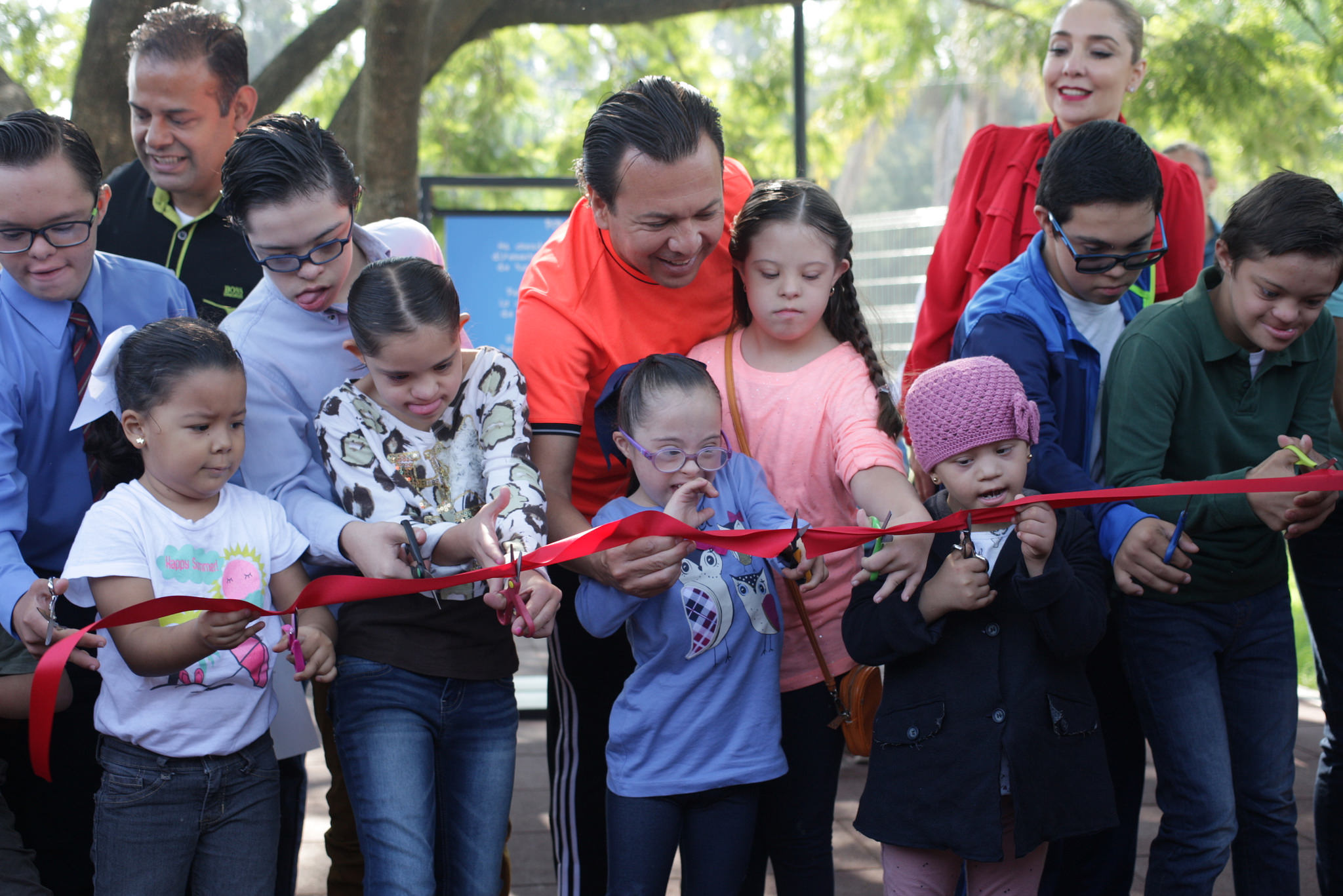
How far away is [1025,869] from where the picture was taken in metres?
2.66

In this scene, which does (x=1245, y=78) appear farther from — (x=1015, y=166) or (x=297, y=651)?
(x=297, y=651)

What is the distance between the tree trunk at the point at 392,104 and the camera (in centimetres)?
641

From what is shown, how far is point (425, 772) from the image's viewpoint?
2604mm

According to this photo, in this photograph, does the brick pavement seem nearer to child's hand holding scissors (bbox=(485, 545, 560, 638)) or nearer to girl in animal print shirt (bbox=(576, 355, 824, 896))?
girl in animal print shirt (bbox=(576, 355, 824, 896))

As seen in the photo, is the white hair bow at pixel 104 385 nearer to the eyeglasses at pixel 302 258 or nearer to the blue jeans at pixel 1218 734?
the eyeglasses at pixel 302 258

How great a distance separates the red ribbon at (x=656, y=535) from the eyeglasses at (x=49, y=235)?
0.95 metres

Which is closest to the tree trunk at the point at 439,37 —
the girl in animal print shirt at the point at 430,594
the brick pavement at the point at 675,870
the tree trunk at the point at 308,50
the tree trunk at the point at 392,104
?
the tree trunk at the point at 308,50

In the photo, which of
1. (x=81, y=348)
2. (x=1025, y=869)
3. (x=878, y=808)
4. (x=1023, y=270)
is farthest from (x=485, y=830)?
(x=1023, y=270)

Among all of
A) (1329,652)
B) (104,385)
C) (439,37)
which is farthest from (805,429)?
(439,37)

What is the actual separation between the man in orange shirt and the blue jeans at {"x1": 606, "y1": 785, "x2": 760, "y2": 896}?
17.3 inches

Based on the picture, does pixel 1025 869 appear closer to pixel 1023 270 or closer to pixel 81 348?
pixel 1023 270

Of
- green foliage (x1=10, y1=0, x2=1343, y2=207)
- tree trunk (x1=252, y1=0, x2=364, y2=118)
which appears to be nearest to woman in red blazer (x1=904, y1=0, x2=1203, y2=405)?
green foliage (x1=10, y1=0, x2=1343, y2=207)

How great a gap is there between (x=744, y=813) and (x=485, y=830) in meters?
0.60

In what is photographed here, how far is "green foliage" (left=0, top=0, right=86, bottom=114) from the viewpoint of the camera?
30.3 feet
